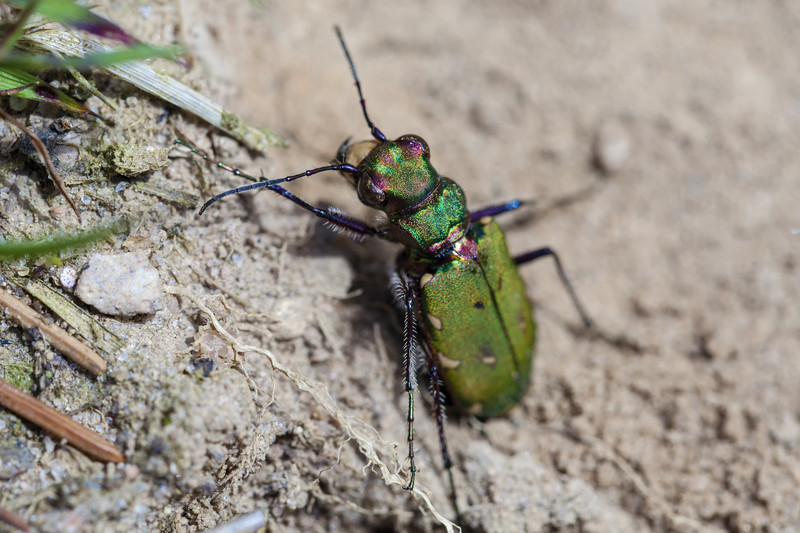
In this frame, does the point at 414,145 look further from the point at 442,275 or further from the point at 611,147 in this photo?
the point at 611,147

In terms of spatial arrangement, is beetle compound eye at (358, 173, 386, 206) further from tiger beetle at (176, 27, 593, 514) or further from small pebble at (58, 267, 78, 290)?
small pebble at (58, 267, 78, 290)

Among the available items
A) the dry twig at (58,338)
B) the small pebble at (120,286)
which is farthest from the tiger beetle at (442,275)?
the dry twig at (58,338)

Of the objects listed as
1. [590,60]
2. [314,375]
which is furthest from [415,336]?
[590,60]

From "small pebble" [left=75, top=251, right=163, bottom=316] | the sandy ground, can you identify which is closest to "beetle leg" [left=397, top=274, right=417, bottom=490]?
the sandy ground

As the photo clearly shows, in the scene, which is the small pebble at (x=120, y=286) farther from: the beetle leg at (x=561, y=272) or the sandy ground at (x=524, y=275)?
the beetle leg at (x=561, y=272)

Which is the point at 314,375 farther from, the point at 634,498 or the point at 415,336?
the point at 634,498

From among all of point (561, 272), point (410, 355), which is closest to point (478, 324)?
point (410, 355)
